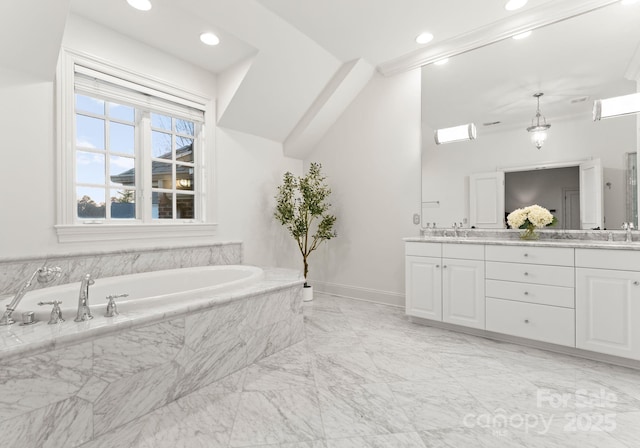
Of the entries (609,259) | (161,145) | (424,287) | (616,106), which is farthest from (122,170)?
(616,106)

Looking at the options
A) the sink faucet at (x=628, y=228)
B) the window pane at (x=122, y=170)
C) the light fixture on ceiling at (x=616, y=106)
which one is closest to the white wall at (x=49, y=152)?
the window pane at (x=122, y=170)

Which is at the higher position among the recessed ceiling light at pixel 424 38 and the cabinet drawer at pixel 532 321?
the recessed ceiling light at pixel 424 38

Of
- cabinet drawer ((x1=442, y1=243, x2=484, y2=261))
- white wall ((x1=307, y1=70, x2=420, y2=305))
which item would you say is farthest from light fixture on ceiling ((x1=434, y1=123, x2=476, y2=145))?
cabinet drawer ((x1=442, y1=243, x2=484, y2=261))

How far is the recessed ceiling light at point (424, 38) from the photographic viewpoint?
9.62 ft

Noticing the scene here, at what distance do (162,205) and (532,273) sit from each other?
3.36 meters

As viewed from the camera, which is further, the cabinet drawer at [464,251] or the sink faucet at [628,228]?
the cabinet drawer at [464,251]

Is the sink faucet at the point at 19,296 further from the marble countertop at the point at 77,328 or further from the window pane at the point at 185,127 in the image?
the window pane at the point at 185,127

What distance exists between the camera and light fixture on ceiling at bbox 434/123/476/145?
3.05m

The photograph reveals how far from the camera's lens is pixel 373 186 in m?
3.75

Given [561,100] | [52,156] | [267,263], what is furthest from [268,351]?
[561,100]

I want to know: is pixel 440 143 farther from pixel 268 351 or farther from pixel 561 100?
pixel 268 351

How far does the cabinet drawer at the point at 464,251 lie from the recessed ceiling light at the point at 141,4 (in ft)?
10.1

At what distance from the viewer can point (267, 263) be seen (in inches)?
154

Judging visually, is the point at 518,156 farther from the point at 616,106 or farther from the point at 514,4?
the point at 514,4
